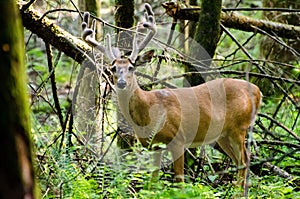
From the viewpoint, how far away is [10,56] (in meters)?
2.41

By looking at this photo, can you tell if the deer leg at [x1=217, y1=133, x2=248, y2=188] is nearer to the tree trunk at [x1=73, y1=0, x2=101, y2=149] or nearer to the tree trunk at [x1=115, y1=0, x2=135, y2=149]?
the tree trunk at [x1=115, y1=0, x2=135, y2=149]

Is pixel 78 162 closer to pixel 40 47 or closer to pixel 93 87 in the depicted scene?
pixel 93 87

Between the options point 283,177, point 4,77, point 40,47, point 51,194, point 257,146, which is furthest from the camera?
point 40,47

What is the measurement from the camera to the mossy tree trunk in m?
2.35

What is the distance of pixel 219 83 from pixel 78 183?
281cm

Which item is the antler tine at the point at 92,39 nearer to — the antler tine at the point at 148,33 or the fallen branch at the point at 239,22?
the antler tine at the point at 148,33

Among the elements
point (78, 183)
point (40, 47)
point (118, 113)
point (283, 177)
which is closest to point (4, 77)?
point (78, 183)

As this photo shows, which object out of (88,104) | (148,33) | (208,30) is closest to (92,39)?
(148,33)

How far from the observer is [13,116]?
7.91ft

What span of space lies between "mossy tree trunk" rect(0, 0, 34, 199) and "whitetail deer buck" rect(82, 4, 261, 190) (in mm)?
3159

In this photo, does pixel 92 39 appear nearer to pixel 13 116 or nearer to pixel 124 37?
pixel 124 37

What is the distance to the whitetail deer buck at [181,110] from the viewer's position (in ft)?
19.9

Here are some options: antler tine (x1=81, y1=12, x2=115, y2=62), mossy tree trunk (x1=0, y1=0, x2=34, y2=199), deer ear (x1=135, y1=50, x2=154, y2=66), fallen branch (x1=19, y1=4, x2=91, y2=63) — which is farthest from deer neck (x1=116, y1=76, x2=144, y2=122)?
mossy tree trunk (x1=0, y1=0, x2=34, y2=199)

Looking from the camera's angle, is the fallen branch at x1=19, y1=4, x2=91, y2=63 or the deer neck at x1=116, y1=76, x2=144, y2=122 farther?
the fallen branch at x1=19, y1=4, x2=91, y2=63
